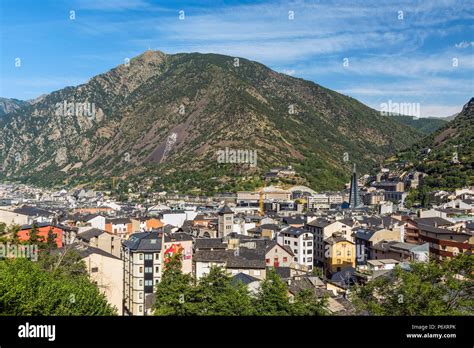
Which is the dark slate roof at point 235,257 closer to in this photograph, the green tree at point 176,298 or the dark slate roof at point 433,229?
the green tree at point 176,298

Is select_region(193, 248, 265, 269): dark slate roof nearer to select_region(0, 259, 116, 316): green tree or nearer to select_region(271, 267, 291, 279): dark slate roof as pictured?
select_region(271, 267, 291, 279): dark slate roof

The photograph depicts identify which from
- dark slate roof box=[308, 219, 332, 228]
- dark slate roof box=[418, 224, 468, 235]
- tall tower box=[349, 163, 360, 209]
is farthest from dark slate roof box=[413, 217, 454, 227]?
tall tower box=[349, 163, 360, 209]

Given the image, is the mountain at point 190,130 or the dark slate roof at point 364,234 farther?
the mountain at point 190,130

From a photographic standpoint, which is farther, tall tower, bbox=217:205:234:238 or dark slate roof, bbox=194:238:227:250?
tall tower, bbox=217:205:234:238

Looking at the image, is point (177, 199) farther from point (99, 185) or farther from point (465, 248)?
point (465, 248)

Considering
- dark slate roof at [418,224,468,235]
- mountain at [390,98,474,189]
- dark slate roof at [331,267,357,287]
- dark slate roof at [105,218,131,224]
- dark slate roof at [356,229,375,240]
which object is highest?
mountain at [390,98,474,189]

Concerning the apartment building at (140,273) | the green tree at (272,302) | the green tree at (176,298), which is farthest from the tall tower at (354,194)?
the green tree at (272,302)

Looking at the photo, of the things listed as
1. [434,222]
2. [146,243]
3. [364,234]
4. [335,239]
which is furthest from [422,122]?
[146,243]
